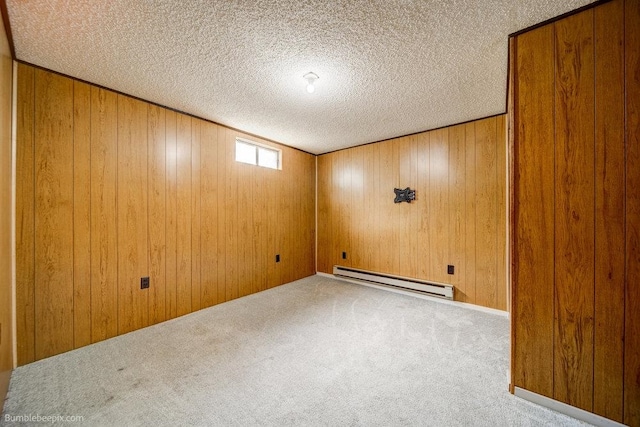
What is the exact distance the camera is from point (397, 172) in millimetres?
3643

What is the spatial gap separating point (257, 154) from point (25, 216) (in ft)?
7.91

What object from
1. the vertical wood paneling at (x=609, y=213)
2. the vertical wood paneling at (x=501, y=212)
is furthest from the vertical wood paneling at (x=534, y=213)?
the vertical wood paneling at (x=501, y=212)

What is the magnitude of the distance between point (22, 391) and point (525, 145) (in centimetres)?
351

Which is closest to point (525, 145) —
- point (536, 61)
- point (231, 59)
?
point (536, 61)

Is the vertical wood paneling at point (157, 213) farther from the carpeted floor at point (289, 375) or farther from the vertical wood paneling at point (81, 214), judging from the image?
the vertical wood paneling at point (81, 214)

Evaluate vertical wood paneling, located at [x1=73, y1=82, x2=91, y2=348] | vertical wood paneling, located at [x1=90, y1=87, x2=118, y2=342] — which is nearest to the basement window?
vertical wood paneling, located at [x1=90, y1=87, x2=118, y2=342]

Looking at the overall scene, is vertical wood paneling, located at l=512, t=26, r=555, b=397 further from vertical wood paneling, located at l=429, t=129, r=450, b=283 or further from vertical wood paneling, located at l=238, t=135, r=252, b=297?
vertical wood paneling, located at l=238, t=135, r=252, b=297

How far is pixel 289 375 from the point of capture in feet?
5.60

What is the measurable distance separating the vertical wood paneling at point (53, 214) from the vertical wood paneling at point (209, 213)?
114 centimetres

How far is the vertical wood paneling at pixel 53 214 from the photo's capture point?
74.9 inches

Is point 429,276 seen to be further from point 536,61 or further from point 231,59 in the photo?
point 231,59

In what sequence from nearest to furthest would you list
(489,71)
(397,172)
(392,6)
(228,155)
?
(392,6), (489,71), (228,155), (397,172)

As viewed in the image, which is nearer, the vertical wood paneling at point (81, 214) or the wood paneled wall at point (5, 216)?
the wood paneled wall at point (5, 216)

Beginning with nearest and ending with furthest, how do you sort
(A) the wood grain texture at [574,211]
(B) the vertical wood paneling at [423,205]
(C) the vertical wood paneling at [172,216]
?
(A) the wood grain texture at [574,211] < (C) the vertical wood paneling at [172,216] < (B) the vertical wood paneling at [423,205]
